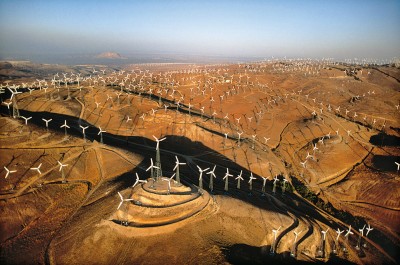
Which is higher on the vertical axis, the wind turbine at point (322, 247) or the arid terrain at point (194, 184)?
the arid terrain at point (194, 184)

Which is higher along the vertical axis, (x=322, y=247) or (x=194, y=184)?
(x=194, y=184)

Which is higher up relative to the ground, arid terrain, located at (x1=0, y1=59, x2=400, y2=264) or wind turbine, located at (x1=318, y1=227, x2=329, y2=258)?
arid terrain, located at (x1=0, y1=59, x2=400, y2=264)

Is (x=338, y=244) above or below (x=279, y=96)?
below

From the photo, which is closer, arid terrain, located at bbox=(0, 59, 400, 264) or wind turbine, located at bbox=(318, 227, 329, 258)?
arid terrain, located at bbox=(0, 59, 400, 264)

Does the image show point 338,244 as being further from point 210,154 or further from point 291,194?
point 210,154

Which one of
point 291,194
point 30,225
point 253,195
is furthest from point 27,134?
point 291,194

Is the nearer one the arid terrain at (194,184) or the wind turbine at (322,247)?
the arid terrain at (194,184)

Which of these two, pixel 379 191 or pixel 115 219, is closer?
pixel 115 219

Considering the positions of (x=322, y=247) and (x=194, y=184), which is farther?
(x=194, y=184)
